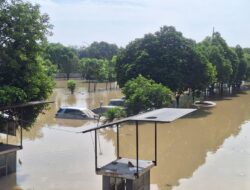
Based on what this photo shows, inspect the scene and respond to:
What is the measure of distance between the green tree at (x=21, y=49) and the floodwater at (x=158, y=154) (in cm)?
268

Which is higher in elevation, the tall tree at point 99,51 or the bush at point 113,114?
the tall tree at point 99,51

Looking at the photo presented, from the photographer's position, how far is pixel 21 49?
14.7 meters

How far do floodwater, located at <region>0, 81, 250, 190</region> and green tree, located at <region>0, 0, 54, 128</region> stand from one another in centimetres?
268

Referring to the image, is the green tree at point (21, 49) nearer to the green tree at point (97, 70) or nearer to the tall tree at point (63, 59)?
the green tree at point (97, 70)

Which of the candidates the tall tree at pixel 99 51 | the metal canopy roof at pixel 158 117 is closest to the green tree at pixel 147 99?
the metal canopy roof at pixel 158 117

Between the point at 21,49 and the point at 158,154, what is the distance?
28.0 ft

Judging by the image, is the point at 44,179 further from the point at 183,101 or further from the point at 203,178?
the point at 183,101

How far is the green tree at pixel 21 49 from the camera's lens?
46.7ft

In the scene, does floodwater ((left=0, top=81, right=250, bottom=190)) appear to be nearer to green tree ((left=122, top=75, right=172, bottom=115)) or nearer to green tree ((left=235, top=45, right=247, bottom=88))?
green tree ((left=122, top=75, right=172, bottom=115))

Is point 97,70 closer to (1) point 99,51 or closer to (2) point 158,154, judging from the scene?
(2) point 158,154

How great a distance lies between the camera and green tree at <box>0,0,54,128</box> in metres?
14.2

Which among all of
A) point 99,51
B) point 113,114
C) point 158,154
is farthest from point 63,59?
point 158,154

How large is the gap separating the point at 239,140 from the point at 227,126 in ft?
16.8

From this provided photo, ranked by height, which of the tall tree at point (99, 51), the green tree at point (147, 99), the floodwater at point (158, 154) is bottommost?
the floodwater at point (158, 154)
